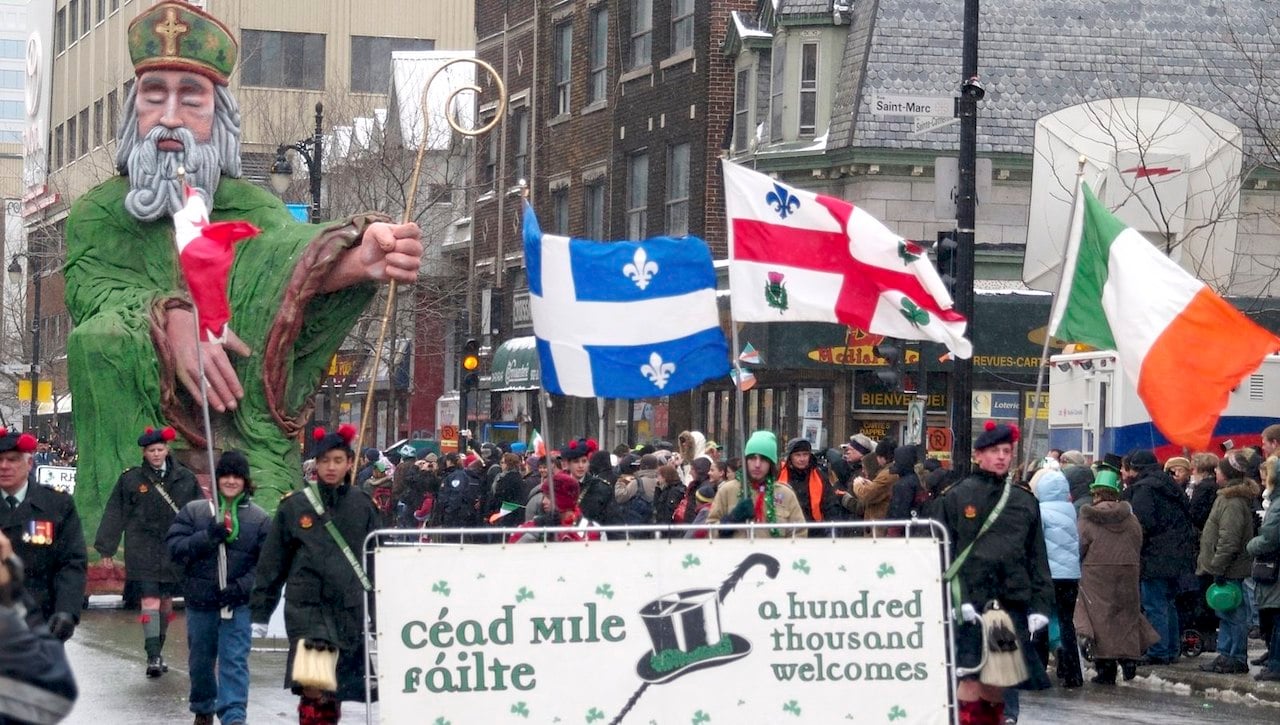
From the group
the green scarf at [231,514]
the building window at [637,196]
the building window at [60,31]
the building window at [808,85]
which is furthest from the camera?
the building window at [60,31]

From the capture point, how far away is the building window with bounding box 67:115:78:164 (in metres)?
67.6

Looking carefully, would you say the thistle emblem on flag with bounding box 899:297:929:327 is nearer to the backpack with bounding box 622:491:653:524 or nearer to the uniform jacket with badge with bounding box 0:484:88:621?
the uniform jacket with badge with bounding box 0:484:88:621

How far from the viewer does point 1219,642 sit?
15953mm

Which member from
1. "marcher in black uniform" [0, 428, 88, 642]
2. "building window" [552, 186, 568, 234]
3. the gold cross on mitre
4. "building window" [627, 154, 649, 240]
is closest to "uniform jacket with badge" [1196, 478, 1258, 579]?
"marcher in black uniform" [0, 428, 88, 642]

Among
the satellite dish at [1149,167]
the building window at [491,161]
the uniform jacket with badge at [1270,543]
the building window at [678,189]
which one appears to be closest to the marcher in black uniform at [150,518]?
the uniform jacket with badge at [1270,543]

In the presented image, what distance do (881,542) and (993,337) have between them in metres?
20.8

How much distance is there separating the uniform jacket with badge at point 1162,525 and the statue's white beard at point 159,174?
28.3ft

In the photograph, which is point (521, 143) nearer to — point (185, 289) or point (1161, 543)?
point (185, 289)

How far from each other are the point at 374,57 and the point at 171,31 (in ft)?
134

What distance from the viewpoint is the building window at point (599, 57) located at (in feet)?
123

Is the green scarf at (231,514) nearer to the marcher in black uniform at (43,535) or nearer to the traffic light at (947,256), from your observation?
the marcher in black uniform at (43,535)

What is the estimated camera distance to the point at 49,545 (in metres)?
10.6

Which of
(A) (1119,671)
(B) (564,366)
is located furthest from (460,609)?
(A) (1119,671)

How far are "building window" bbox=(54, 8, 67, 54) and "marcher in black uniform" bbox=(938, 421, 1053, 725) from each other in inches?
2636
